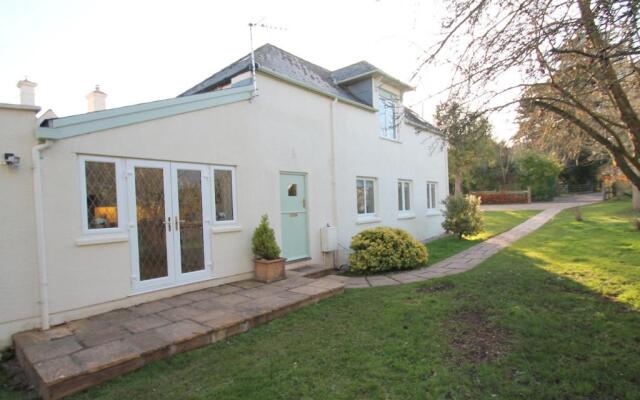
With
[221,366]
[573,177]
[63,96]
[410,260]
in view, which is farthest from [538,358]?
[573,177]

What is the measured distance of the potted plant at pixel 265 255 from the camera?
7.20 meters

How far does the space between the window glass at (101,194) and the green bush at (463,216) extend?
1214 cm

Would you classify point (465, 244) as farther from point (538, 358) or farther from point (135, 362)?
point (135, 362)

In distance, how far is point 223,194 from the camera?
23.6ft

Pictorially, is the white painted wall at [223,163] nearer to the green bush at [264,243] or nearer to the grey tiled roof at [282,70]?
the green bush at [264,243]

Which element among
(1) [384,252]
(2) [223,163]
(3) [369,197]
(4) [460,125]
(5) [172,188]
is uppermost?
(4) [460,125]

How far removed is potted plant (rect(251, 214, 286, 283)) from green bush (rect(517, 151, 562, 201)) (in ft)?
114

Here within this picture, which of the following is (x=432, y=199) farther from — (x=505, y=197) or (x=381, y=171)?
(x=505, y=197)

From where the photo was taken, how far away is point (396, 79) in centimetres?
1226

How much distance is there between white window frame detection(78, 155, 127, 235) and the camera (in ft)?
17.2

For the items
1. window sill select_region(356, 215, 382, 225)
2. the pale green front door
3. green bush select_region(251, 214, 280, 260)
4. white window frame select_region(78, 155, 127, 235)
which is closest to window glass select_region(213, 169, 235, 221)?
green bush select_region(251, 214, 280, 260)

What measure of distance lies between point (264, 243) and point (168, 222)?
75.9 inches

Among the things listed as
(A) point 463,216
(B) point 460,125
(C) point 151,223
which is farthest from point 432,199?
(C) point 151,223

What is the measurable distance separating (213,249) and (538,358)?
5.46 m
